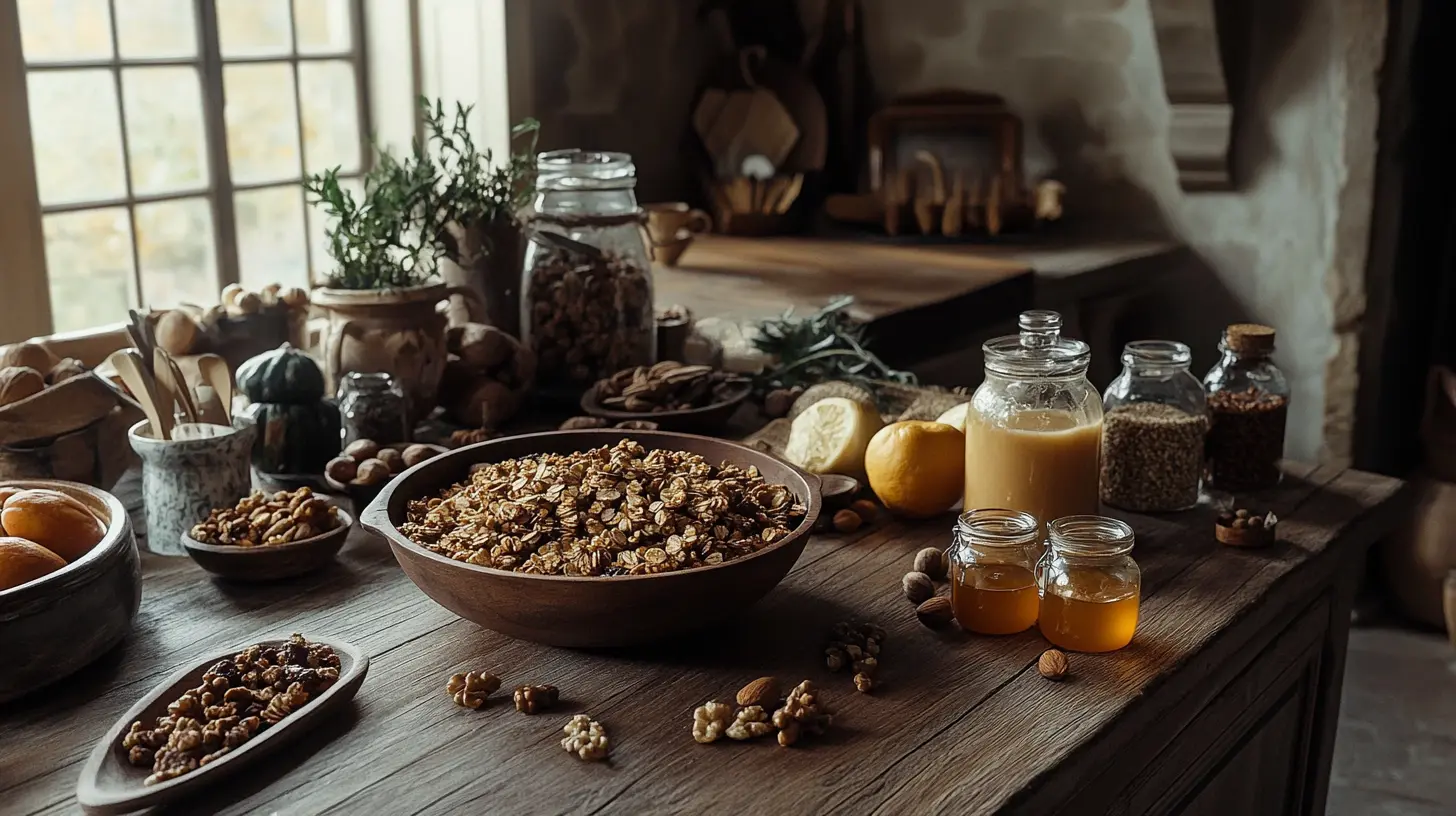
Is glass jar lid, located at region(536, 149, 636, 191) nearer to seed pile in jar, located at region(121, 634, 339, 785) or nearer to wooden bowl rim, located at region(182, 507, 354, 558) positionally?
wooden bowl rim, located at region(182, 507, 354, 558)

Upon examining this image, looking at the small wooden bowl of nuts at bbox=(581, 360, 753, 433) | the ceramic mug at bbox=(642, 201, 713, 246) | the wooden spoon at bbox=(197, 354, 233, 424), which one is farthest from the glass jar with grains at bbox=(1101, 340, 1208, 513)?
the ceramic mug at bbox=(642, 201, 713, 246)

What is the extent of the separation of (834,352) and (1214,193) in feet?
6.17

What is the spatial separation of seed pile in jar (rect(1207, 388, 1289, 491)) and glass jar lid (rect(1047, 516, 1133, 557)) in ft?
1.22

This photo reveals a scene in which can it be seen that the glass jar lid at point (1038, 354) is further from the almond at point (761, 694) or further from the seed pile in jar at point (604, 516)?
the almond at point (761, 694)

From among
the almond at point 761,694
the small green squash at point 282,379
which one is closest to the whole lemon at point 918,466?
the almond at point 761,694

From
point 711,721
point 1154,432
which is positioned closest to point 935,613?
point 711,721

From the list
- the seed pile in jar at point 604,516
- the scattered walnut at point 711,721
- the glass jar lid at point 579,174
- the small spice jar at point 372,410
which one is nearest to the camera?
the scattered walnut at point 711,721

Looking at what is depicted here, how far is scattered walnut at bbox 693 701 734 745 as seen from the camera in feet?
3.01

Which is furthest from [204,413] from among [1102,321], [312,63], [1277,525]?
[1102,321]

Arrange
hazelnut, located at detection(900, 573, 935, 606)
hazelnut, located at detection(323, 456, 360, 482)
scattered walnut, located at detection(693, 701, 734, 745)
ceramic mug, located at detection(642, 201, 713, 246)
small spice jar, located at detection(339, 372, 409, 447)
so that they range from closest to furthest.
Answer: scattered walnut, located at detection(693, 701, 734, 745) < hazelnut, located at detection(900, 573, 935, 606) < hazelnut, located at detection(323, 456, 360, 482) < small spice jar, located at detection(339, 372, 409, 447) < ceramic mug, located at detection(642, 201, 713, 246)

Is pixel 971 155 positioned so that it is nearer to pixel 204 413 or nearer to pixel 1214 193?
pixel 1214 193

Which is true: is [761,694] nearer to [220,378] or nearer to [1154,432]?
[1154,432]

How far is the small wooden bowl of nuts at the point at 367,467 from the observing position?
1337 mm

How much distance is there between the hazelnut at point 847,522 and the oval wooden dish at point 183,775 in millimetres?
521
